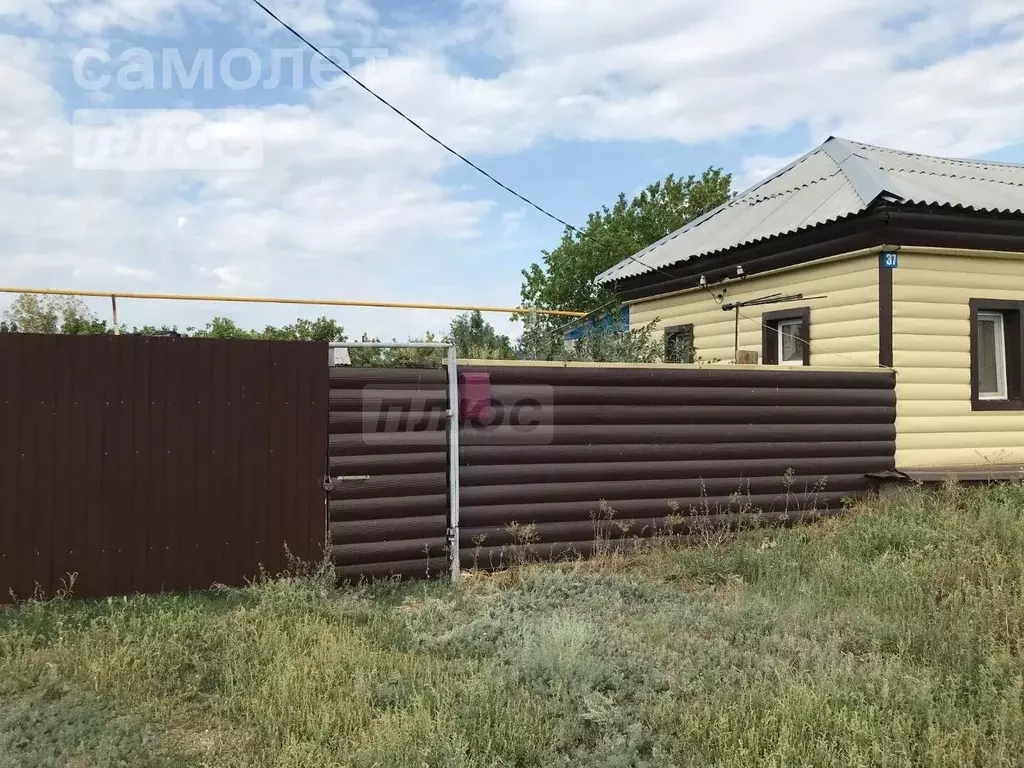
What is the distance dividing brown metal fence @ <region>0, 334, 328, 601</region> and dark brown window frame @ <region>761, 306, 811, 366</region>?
6443 mm

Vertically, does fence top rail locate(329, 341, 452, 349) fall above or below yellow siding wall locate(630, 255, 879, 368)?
below

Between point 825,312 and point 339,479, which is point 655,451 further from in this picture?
point 825,312

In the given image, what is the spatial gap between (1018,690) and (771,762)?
1.48 metres

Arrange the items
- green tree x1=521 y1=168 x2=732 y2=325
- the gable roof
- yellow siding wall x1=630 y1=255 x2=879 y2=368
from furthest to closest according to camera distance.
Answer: green tree x1=521 y1=168 x2=732 y2=325 → the gable roof → yellow siding wall x1=630 y1=255 x2=879 y2=368

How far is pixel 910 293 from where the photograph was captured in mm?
9211

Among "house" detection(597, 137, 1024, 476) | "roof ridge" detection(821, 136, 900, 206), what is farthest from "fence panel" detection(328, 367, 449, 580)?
"roof ridge" detection(821, 136, 900, 206)

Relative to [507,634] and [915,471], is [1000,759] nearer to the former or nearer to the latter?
[507,634]

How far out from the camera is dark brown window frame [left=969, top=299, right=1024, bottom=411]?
378 inches

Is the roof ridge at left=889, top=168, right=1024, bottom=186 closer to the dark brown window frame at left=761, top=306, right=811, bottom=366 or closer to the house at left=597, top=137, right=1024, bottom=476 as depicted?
the house at left=597, top=137, right=1024, bottom=476

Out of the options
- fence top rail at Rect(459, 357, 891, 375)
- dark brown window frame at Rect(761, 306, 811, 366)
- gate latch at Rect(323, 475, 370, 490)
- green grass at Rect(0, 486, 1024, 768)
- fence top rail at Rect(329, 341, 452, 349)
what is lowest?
green grass at Rect(0, 486, 1024, 768)

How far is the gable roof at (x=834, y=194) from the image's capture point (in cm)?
941

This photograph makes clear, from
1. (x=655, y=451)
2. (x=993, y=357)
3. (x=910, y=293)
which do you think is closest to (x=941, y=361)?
(x=910, y=293)

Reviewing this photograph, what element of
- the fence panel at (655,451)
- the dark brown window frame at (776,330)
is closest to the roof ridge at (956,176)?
the dark brown window frame at (776,330)

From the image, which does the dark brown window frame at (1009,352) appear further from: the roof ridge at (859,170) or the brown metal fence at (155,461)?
the brown metal fence at (155,461)
